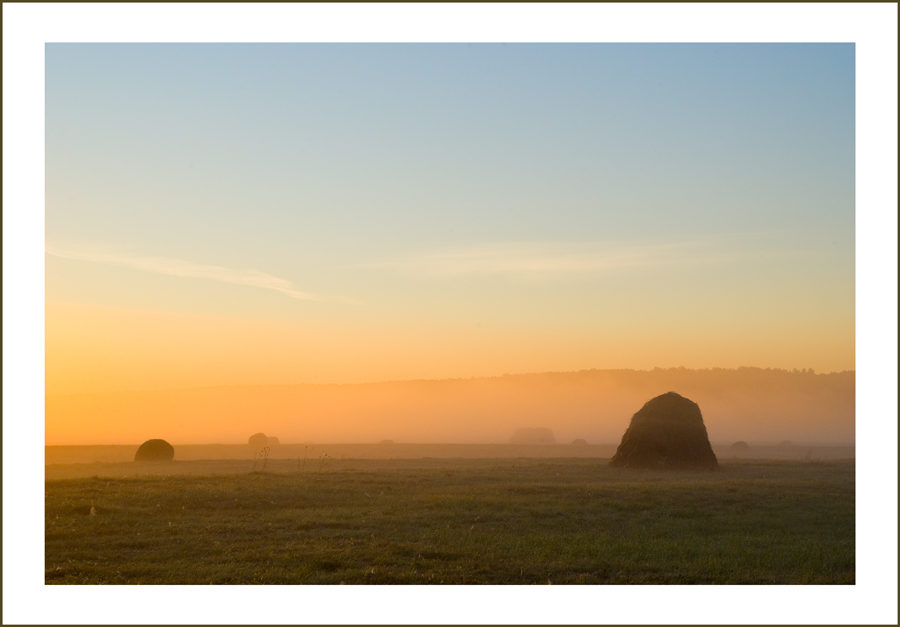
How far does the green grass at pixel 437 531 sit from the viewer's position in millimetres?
13805

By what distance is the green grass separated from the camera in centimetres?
1380

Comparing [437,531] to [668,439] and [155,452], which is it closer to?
[668,439]

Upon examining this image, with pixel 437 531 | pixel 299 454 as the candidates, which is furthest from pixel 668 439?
pixel 299 454

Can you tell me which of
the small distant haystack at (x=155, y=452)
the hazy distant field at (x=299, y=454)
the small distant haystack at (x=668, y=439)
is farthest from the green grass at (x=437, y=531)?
the small distant haystack at (x=155, y=452)

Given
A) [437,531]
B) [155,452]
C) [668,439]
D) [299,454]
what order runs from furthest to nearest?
[299,454] < [155,452] < [668,439] < [437,531]

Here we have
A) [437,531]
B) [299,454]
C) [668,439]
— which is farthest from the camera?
[299,454]

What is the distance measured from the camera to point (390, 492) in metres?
24.0

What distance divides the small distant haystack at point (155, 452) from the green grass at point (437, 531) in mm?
19379

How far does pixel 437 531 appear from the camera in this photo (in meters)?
17.2

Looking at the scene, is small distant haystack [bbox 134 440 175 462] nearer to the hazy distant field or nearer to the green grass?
the hazy distant field

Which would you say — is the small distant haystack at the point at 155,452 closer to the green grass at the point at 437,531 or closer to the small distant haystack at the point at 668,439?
the green grass at the point at 437,531

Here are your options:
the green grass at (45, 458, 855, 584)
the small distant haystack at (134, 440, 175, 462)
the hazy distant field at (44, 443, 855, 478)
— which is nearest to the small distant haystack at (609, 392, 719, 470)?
the green grass at (45, 458, 855, 584)

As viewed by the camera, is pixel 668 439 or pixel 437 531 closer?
pixel 437 531

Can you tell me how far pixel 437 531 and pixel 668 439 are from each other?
24240 mm
